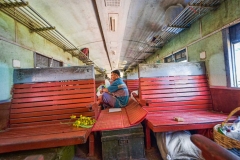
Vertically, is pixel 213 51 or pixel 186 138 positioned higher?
pixel 213 51

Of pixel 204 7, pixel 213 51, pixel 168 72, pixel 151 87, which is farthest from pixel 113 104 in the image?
pixel 204 7

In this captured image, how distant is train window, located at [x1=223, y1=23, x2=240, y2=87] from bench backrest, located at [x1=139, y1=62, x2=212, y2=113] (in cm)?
54

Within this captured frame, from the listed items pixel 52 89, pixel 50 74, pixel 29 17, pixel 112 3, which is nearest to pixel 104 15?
pixel 112 3

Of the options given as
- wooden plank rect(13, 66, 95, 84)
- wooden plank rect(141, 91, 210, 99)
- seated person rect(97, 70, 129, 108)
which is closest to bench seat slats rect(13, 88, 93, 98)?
wooden plank rect(13, 66, 95, 84)

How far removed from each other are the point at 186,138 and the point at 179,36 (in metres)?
3.77

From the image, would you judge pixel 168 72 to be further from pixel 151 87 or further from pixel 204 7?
pixel 204 7

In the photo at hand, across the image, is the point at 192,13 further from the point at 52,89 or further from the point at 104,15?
the point at 52,89

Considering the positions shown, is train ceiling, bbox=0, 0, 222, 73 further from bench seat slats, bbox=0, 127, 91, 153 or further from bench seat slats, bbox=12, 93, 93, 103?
bench seat slats, bbox=0, 127, 91, 153

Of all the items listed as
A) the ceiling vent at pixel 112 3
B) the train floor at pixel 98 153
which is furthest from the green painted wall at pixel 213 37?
the ceiling vent at pixel 112 3

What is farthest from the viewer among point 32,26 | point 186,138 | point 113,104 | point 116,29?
point 116,29

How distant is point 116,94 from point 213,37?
2.79m

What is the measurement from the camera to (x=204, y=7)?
2.79 metres

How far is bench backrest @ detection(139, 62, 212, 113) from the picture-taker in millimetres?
2963

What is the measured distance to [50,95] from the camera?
274 cm
